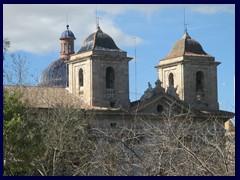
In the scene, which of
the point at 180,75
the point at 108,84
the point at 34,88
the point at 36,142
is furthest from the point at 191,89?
the point at 36,142

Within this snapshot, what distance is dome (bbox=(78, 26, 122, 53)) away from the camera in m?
49.9

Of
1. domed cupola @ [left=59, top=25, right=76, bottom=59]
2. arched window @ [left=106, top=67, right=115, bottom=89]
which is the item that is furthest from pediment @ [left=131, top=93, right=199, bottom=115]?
domed cupola @ [left=59, top=25, right=76, bottom=59]

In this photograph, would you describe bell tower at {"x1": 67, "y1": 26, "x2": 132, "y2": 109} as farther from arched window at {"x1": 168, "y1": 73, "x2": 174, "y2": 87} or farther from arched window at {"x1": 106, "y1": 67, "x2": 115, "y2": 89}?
arched window at {"x1": 168, "y1": 73, "x2": 174, "y2": 87}

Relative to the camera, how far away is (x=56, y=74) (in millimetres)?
63469

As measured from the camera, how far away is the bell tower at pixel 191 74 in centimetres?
5281

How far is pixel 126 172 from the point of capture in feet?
54.9

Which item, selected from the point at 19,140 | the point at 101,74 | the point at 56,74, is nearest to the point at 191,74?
the point at 101,74

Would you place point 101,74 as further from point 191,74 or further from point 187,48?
point 187,48

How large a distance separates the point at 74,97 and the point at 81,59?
2529 millimetres

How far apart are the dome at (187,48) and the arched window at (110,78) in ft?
17.4

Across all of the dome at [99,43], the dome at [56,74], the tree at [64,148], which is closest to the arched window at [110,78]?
the dome at [99,43]
